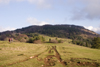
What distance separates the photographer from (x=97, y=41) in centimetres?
8394

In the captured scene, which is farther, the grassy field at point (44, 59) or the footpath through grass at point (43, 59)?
the grassy field at point (44, 59)

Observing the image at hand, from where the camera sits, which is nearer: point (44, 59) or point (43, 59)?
point (43, 59)

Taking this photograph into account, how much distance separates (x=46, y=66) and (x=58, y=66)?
2.94 metres

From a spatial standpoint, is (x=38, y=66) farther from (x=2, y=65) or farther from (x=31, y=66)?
(x=2, y=65)

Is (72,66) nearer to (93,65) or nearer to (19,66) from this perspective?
(93,65)

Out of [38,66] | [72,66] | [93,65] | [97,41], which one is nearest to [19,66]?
[38,66]

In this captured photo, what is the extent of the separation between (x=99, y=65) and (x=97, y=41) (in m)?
71.6

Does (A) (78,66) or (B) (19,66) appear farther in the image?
(A) (78,66)

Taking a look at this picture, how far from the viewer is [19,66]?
1756 cm

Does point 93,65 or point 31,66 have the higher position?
point 31,66

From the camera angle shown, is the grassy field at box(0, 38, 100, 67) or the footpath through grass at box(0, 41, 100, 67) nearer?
the footpath through grass at box(0, 41, 100, 67)

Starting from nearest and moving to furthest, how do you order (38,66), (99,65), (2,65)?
(2,65) < (38,66) < (99,65)

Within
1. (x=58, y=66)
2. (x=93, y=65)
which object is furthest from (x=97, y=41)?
(x=58, y=66)

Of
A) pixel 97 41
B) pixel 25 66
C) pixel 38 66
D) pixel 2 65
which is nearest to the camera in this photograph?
pixel 2 65
